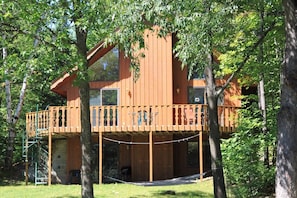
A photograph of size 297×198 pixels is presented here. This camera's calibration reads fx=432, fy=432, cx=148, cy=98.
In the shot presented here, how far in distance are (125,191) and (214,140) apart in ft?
17.3

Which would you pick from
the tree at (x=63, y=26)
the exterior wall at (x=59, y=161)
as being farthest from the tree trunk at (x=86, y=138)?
the exterior wall at (x=59, y=161)

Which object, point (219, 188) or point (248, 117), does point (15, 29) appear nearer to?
point (219, 188)

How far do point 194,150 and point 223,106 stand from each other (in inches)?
108

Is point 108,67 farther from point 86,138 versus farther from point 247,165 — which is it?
point 247,165

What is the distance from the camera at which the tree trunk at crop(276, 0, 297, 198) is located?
19.9 ft

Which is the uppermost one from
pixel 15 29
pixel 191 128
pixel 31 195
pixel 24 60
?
pixel 15 29

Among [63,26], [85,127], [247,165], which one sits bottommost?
[247,165]

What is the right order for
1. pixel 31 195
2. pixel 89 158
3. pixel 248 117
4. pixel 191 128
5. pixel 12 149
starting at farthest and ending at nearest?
1. pixel 12 149
2. pixel 191 128
3. pixel 31 195
4. pixel 248 117
5. pixel 89 158

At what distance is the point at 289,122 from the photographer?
6164 millimetres

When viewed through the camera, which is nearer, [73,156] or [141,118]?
[141,118]

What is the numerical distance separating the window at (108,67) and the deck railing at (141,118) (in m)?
1.81

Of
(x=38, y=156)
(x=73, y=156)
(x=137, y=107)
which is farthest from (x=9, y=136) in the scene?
(x=137, y=107)

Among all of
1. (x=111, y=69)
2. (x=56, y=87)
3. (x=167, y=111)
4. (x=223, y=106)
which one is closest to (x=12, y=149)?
(x=56, y=87)

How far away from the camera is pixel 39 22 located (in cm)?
912
